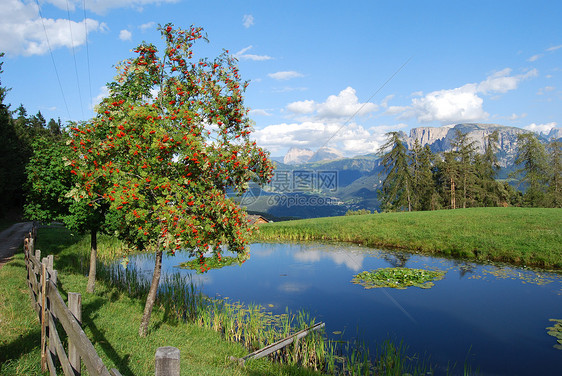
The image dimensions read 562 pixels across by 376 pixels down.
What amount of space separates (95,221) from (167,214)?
8473 mm

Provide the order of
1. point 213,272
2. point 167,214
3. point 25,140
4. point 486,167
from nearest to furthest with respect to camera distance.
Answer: point 167,214 → point 213,272 → point 25,140 → point 486,167

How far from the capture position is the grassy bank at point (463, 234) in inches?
910

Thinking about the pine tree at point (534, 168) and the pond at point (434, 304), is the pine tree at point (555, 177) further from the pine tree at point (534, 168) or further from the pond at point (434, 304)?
the pond at point (434, 304)

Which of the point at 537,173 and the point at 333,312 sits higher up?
the point at 537,173

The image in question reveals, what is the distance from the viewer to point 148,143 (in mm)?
8742

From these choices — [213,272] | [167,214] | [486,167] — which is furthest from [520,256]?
[486,167]

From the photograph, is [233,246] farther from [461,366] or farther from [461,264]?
[461,264]

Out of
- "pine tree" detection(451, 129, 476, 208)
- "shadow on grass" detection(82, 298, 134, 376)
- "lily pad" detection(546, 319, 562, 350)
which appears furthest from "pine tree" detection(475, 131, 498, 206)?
"shadow on grass" detection(82, 298, 134, 376)

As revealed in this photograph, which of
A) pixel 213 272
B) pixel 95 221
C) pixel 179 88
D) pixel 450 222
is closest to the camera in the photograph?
pixel 179 88

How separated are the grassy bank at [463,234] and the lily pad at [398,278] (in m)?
6.66

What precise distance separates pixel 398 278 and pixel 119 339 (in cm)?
1539

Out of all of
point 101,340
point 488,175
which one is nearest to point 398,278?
point 101,340

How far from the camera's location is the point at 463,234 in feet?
95.1

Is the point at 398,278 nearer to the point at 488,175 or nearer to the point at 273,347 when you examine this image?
the point at 273,347
